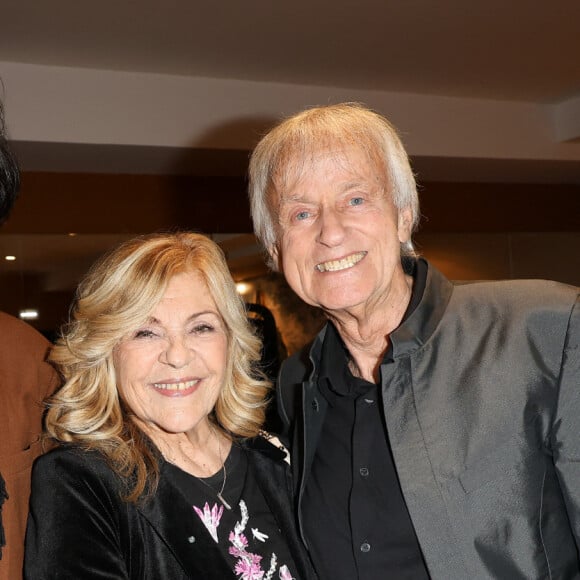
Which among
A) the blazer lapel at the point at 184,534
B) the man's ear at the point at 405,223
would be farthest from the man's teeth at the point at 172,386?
the man's ear at the point at 405,223

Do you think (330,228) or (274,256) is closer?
(330,228)

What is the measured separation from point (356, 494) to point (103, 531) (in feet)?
1.83

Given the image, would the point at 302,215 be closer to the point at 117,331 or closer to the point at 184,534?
the point at 117,331

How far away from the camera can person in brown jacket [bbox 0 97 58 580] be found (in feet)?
6.32

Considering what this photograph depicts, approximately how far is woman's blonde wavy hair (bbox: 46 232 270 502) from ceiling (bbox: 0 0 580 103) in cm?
264

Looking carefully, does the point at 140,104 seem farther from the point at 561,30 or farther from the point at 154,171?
the point at 561,30

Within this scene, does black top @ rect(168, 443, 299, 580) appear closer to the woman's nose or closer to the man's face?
the woman's nose

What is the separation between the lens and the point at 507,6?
478 cm

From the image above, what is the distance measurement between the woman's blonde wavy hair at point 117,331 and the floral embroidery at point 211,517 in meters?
0.13

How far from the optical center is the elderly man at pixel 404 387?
1762 mm

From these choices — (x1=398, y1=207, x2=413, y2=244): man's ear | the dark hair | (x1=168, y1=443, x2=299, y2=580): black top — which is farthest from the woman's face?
(x1=398, y1=207, x2=413, y2=244): man's ear

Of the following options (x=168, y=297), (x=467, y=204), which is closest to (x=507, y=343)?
(x=168, y=297)

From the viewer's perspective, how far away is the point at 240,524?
1.98 metres

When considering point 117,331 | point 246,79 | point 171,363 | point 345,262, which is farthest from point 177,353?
point 246,79
